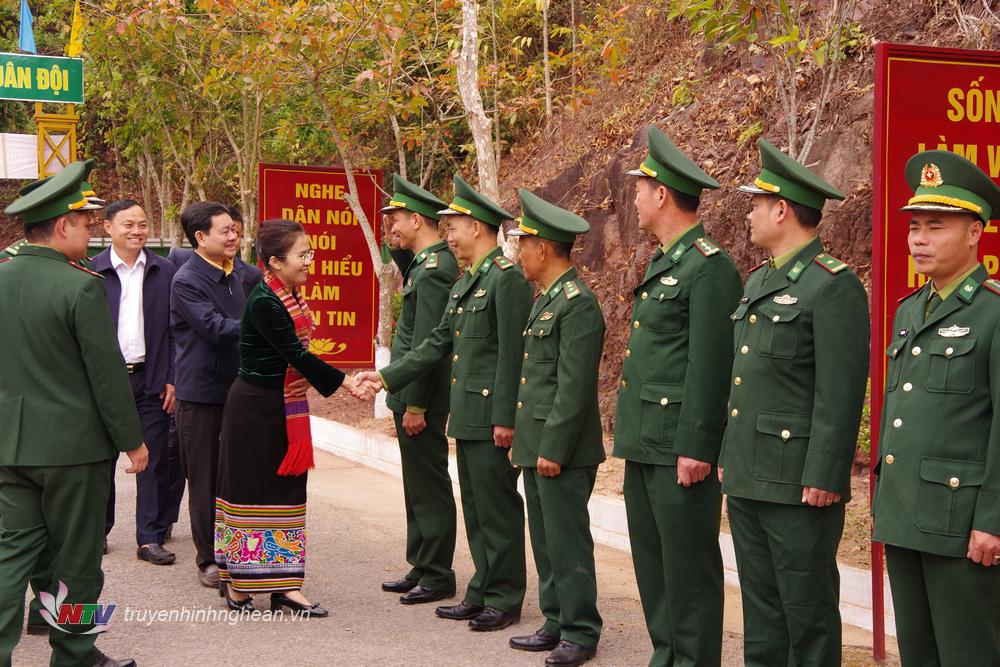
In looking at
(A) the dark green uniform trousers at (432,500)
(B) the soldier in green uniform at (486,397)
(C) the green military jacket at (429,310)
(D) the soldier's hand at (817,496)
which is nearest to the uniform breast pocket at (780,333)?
(D) the soldier's hand at (817,496)

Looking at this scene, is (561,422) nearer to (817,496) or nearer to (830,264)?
(817,496)

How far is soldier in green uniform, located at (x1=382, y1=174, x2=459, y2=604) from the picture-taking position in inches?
249

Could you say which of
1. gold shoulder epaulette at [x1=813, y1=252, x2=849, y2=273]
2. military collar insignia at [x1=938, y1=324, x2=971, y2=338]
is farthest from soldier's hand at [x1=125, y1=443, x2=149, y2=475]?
military collar insignia at [x1=938, y1=324, x2=971, y2=338]

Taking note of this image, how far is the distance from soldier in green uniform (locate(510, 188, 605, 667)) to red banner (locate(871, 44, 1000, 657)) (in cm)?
129

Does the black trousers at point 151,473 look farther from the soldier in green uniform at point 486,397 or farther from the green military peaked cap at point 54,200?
the green military peaked cap at point 54,200

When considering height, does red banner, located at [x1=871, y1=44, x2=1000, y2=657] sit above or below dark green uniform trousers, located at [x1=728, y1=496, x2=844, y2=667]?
A: above

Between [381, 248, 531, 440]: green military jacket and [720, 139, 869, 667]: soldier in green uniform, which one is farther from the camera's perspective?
[381, 248, 531, 440]: green military jacket

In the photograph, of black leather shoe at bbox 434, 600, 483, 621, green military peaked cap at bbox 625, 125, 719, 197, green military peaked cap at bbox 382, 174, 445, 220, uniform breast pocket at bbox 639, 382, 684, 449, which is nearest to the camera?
uniform breast pocket at bbox 639, 382, 684, 449

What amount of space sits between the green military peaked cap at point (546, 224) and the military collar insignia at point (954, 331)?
2055 millimetres

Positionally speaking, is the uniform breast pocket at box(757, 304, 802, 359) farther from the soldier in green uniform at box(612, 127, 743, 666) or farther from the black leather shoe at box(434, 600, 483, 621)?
the black leather shoe at box(434, 600, 483, 621)

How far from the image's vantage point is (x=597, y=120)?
1423 cm

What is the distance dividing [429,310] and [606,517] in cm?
225

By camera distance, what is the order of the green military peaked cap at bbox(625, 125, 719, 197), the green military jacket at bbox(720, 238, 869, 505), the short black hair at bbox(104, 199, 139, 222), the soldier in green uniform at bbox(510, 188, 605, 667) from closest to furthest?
the green military jacket at bbox(720, 238, 869, 505) → the green military peaked cap at bbox(625, 125, 719, 197) → the soldier in green uniform at bbox(510, 188, 605, 667) → the short black hair at bbox(104, 199, 139, 222)

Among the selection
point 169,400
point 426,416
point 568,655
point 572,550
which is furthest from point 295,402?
point 568,655
